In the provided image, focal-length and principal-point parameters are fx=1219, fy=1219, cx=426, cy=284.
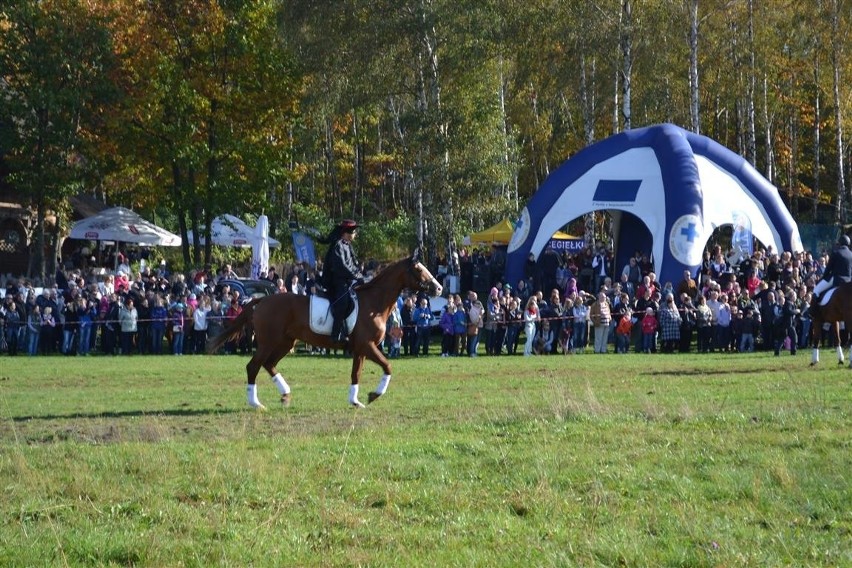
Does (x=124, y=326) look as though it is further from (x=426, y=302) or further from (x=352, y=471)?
(x=352, y=471)

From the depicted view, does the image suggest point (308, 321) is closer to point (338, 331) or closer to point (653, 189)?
point (338, 331)

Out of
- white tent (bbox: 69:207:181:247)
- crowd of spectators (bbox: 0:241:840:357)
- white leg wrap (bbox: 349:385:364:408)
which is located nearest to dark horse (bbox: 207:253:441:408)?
white leg wrap (bbox: 349:385:364:408)

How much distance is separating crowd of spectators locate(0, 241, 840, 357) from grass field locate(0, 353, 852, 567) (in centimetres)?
1389

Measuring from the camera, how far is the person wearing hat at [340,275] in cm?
1712

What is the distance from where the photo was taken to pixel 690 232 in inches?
1377

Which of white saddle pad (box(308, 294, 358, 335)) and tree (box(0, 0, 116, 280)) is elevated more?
tree (box(0, 0, 116, 280))

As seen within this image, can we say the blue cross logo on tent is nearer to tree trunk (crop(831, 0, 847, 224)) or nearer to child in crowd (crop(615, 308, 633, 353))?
child in crowd (crop(615, 308, 633, 353))

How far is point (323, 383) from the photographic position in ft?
70.8

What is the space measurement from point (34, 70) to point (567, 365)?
1007 inches

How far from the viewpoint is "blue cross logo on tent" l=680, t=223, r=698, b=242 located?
34.9m

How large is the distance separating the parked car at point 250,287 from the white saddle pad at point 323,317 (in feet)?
58.5

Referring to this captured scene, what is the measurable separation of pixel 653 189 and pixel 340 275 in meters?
21.0

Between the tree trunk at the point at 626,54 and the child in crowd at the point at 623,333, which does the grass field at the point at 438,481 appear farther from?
the tree trunk at the point at 626,54

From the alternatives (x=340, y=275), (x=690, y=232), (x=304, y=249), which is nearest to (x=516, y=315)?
(x=690, y=232)
